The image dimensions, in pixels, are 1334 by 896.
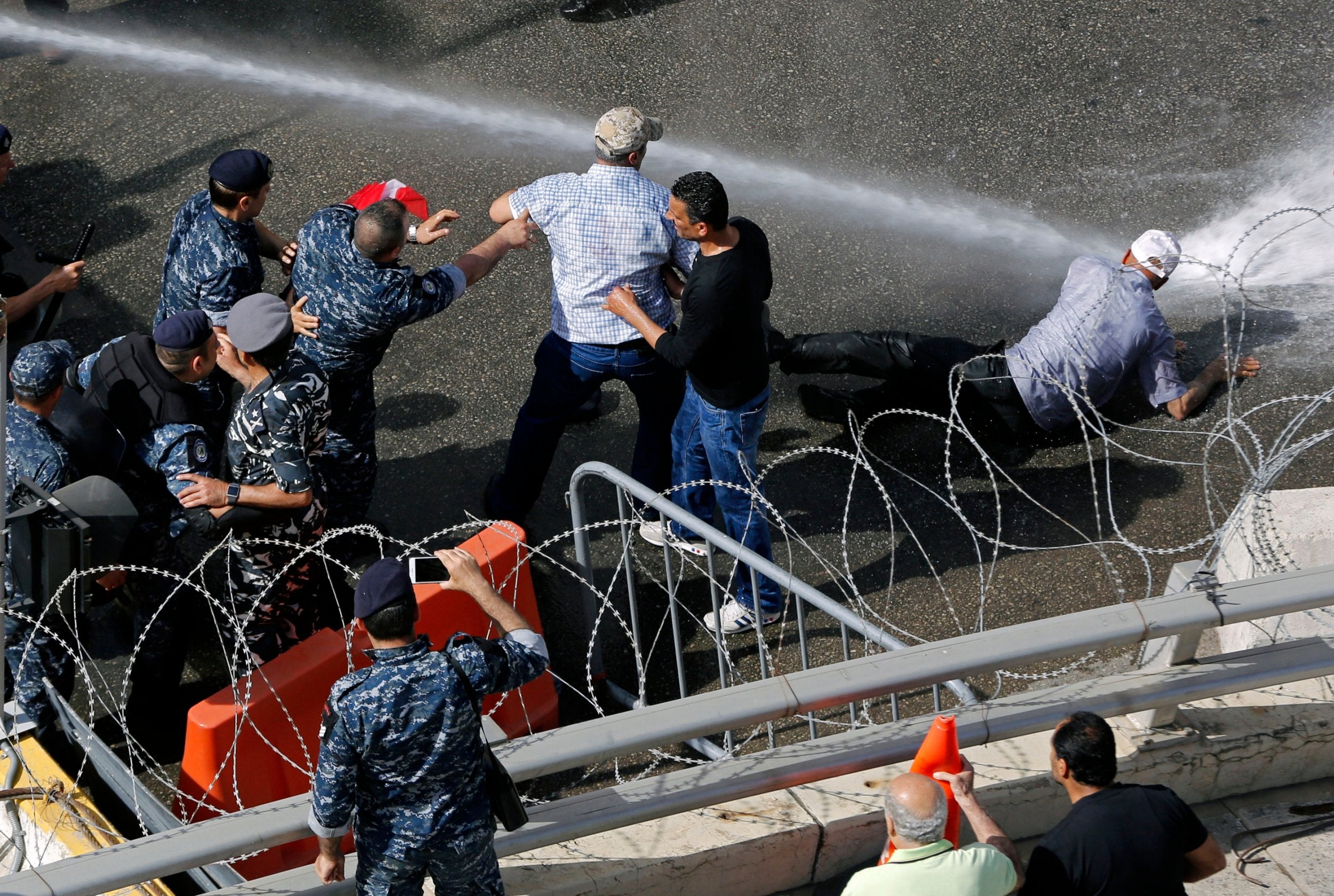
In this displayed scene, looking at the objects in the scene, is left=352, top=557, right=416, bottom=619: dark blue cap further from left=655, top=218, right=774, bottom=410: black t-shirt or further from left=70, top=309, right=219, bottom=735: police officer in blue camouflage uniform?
left=655, top=218, right=774, bottom=410: black t-shirt

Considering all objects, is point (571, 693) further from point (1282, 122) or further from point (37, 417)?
point (1282, 122)

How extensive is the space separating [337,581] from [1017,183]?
15.2 feet

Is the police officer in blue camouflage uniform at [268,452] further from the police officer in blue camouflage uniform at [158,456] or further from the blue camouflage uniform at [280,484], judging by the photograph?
the police officer in blue camouflage uniform at [158,456]

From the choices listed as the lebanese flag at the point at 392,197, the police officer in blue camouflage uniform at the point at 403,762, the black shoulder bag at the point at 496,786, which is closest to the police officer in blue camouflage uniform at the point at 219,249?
the lebanese flag at the point at 392,197

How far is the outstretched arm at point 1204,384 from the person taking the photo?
5801mm

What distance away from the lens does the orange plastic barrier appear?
4070 mm

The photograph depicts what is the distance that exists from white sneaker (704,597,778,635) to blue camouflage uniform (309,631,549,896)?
2022 mm

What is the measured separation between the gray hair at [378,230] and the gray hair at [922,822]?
9.43 feet

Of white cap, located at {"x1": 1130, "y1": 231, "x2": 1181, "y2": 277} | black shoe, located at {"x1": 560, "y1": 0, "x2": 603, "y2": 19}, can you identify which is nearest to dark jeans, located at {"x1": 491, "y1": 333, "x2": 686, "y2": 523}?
white cap, located at {"x1": 1130, "y1": 231, "x2": 1181, "y2": 277}

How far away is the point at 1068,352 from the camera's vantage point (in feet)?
19.2

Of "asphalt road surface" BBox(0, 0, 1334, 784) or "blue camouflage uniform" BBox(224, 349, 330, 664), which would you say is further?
"asphalt road surface" BBox(0, 0, 1334, 784)

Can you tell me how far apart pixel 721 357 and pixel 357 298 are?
1.38 metres

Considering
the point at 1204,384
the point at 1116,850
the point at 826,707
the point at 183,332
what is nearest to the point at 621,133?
the point at 183,332

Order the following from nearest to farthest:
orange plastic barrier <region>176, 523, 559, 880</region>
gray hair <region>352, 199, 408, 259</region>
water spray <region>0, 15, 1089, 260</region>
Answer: orange plastic barrier <region>176, 523, 559, 880</region> < gray hair <region>352, 199, 408, 259</region> < water spray <region>0, 15, 1089, 260</region>
